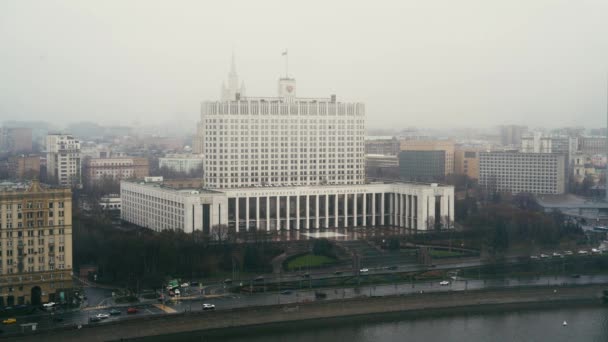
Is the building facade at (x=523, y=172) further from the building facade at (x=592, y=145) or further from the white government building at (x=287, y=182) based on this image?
the white government building at (x=287, y=182)

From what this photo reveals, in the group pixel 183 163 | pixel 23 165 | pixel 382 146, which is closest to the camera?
pixel 23 165

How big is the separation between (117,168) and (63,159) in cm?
713

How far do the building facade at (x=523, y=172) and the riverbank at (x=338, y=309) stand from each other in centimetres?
2704

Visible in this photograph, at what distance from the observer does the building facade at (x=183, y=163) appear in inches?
2721

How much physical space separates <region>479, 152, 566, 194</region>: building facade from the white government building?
52.6 ft

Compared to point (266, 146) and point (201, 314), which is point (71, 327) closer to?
point (201, 314)

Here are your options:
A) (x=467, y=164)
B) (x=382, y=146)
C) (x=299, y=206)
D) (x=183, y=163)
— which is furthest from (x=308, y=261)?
(x=382, y=146)

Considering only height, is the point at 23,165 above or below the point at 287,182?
above

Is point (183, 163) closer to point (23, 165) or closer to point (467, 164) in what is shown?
point (23, 165)

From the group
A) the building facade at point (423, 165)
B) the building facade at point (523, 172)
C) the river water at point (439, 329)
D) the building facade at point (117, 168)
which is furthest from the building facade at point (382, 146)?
the river water at point (439, 329)

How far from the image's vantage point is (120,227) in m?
38.5

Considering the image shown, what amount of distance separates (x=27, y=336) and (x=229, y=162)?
1954 cm

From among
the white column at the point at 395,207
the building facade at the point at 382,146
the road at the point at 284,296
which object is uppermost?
the building facade at the point at 382,146

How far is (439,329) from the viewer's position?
2456cm
